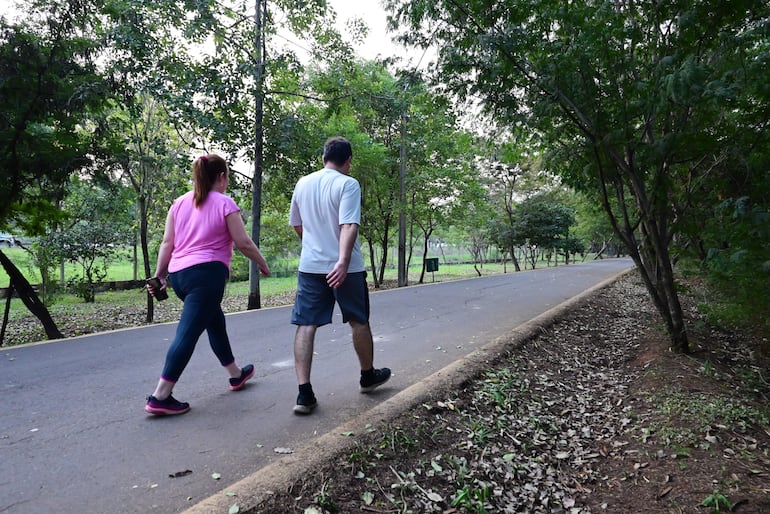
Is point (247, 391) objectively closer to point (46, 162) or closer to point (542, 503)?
point (542, 503)

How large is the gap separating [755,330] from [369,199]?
1537 centimetres

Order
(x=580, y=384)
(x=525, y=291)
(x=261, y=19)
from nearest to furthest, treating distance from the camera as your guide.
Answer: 1. (x=580, y=384)
2. (x=261, y=19)
3. (x=525, y=291)

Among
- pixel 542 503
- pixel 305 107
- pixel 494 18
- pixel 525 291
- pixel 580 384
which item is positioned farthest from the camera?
pixel 305 107

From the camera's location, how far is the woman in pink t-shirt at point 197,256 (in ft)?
10.0

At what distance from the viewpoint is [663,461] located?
3105mm

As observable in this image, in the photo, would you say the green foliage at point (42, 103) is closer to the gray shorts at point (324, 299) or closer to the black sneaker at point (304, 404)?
the gray shorts at point (324, 299)

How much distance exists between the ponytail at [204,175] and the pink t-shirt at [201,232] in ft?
0.13

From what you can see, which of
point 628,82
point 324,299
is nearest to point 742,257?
point 628,82

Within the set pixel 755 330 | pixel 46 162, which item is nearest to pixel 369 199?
pixel 46 162

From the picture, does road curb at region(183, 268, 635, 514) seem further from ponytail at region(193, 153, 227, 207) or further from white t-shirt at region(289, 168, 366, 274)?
ponytail at region(193, 153, 227, 207)

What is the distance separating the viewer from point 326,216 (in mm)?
3176

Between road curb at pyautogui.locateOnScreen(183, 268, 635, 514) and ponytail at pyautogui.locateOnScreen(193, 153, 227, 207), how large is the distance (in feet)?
6.04

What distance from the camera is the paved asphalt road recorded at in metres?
2.22

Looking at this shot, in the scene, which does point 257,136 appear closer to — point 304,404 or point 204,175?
point 204,175
